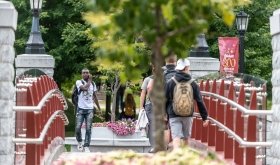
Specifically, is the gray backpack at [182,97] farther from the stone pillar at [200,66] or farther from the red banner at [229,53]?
the red banner at [229,53]

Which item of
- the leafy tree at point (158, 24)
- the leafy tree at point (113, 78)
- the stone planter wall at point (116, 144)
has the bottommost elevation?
the stone planter wall at point (116, 144)

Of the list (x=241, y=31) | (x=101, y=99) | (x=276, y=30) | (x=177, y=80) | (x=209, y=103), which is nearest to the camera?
(x=276, y=30)

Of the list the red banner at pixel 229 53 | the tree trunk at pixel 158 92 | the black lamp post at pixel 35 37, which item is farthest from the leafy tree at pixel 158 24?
the black lamp post at pixel 35 37

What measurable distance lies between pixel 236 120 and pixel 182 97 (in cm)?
84

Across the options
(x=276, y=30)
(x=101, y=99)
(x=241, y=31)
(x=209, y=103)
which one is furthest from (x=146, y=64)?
(x=101, y=99)

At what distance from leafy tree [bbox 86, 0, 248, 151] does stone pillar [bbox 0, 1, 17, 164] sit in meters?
2.75

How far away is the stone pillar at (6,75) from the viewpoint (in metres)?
9.72

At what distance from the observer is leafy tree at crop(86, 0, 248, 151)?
678 cm

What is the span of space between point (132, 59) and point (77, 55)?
3300 cm

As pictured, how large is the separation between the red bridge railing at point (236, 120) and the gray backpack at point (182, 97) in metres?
0.53

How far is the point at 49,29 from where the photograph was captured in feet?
135

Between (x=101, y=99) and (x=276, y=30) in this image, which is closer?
(x=276, y=30)

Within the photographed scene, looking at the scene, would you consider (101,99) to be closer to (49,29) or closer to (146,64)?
(49,29)

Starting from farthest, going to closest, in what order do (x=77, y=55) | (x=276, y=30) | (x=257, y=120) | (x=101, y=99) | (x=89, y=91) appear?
1. (x=101, y=99)
2. (x=77, y=55)
3. (x=89, y=91)
4. (x=257, y=120)
5. (x=276, y=30)
